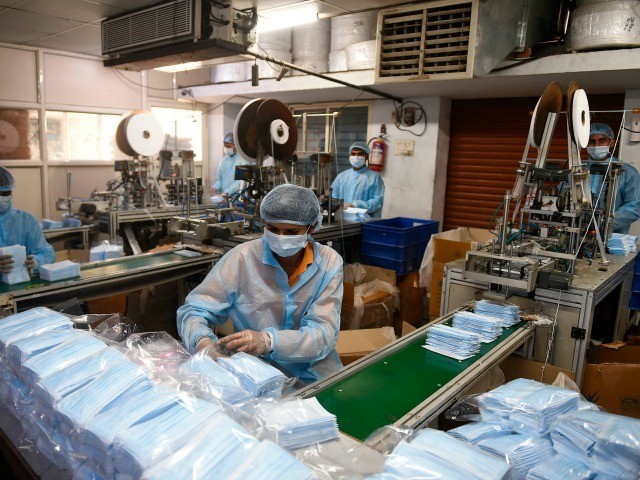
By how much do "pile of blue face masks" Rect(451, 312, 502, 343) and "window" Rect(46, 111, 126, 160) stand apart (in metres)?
5.79

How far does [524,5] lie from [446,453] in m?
4.72

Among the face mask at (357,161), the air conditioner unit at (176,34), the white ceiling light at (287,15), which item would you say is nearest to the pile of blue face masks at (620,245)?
the face mask at (357,161)

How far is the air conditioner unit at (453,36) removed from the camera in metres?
4.14

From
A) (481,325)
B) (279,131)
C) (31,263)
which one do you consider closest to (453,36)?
(279,131)

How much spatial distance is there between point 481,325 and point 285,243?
1020mm

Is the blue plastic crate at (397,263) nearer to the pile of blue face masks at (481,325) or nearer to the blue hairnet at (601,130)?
the blue hairnet at (601,130)

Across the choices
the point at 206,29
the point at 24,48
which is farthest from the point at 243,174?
the point at 24,48

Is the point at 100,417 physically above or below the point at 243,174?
below

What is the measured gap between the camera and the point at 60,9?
4.48m

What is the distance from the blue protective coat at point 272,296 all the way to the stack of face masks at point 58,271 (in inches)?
57.4

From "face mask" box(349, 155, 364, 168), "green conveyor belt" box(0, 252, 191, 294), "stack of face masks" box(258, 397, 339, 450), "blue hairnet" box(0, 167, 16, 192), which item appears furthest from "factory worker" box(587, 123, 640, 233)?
"blue hairnet" box(0, 167, 16, 192)

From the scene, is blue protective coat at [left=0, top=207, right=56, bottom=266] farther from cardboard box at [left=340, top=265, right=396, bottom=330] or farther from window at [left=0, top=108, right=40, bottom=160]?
window at [left=0, top=108, right=40, bottom=160]

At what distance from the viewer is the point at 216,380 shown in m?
1.21

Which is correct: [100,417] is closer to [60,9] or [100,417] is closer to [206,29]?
[206,29]
